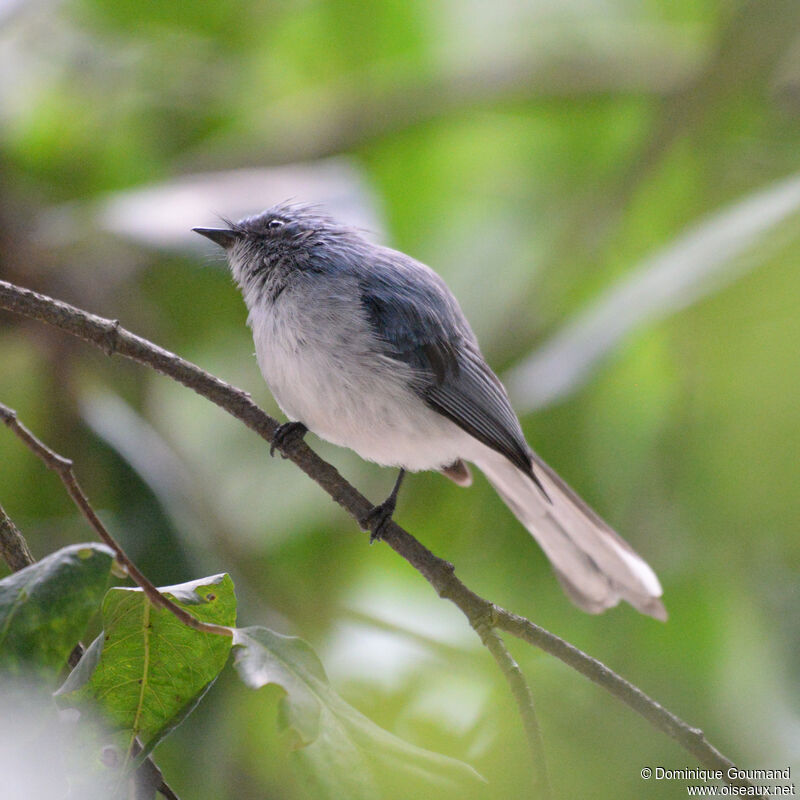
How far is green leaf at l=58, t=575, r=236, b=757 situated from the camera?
0.79 metres

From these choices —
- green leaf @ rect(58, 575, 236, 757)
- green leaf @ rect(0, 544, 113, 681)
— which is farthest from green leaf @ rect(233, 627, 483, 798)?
green leaf @ rect(0, 544, 113, 681)

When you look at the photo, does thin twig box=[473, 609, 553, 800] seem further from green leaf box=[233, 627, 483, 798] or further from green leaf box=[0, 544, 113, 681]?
green leaf box=[0, 544, 113, 681]

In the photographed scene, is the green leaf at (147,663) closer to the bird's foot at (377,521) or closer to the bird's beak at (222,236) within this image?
the bird's foot at (377,521)

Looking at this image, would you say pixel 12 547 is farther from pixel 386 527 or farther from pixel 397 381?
pixel 397 381

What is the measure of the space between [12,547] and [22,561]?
2 cm

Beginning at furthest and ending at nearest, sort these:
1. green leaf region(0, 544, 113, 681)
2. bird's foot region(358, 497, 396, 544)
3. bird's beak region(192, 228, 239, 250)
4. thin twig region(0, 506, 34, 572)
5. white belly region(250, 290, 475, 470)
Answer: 1. bird's beak region(192, 228, 239, 250)
2. white belly region(250, 290, 475, 470)
3. bird's foot region(358, 497, 396, 544)
4. thin twig region(0, 506, 34, 572)
5. green leaf region(0, 544, 113, 681)

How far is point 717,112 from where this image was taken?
2.19 metres

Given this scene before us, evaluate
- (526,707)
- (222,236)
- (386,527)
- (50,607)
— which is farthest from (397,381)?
(50,607)

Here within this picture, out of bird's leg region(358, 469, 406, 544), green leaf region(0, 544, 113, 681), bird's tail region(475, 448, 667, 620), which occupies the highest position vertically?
green leaf region(0, 544, 113, 681)

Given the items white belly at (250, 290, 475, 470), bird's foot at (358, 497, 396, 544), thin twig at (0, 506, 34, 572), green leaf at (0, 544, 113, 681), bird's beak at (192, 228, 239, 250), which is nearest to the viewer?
green leaf at (0, 544, 113, 681)

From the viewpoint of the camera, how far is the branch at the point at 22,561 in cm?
79

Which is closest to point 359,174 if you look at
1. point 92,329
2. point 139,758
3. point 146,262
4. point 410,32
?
point 146,262

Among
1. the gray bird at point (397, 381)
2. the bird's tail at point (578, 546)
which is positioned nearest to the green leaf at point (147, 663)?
the gray bird at point (397, 381)

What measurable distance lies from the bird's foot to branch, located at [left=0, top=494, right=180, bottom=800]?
0.38m
